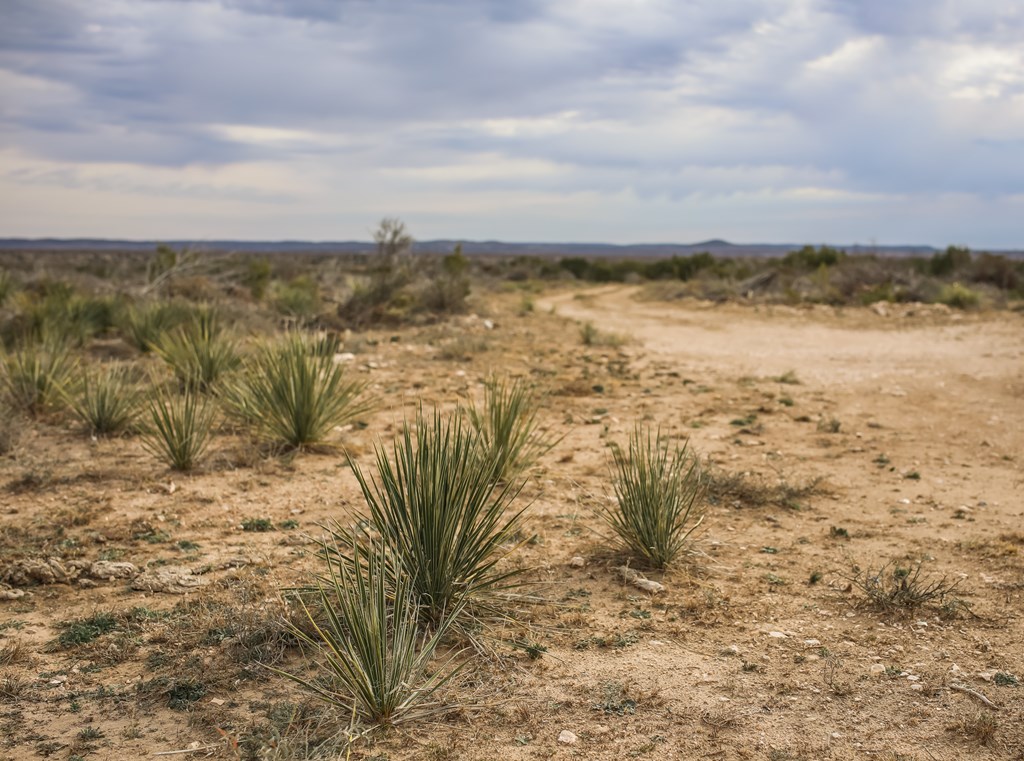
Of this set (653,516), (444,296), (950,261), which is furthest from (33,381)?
(950,261)

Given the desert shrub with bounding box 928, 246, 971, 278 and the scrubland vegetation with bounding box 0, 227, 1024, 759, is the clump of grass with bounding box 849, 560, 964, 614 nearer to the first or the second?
the scrubland vegetation with bounding box 0, 227, 1024, 759

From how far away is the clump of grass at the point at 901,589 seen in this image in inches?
155

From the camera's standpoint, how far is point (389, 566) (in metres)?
3.81

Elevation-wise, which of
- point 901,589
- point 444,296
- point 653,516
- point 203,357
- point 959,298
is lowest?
point 901,589

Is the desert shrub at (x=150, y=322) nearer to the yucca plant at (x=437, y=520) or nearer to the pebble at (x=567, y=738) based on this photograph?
the yucca plant at (x=437, y=520)

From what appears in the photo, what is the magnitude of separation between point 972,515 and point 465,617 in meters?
3.61

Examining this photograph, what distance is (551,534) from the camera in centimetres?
510

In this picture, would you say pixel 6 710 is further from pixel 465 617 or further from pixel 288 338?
pixel 288 338

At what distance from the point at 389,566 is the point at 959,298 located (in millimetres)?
18265

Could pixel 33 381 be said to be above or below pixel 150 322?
below

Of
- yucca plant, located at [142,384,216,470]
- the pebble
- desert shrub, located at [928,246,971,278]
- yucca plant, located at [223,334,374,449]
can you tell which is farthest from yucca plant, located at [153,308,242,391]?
desert shrub, located at [928,246,971,278]

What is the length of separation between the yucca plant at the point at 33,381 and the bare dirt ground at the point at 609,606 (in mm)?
414

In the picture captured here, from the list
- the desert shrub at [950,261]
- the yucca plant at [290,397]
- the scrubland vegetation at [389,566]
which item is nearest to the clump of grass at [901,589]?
the scrubland vegetation at [389,566]

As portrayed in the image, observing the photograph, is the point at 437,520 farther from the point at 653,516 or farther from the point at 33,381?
the point at 33,381
